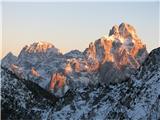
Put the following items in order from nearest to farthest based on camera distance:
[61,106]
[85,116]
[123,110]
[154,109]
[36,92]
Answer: [154,109] < [123,110] < [85,116] < [61,106] < [36,92]

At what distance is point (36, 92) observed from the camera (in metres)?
130

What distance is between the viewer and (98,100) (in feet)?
363

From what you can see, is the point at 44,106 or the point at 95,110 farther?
the point at 44,106

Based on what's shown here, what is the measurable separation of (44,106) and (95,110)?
18208mm

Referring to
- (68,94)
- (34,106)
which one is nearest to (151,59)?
(68,94)

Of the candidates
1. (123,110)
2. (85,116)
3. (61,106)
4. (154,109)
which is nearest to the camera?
(154,109)

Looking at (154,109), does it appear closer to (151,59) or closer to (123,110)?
(123,110)

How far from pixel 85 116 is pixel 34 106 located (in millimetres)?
17092

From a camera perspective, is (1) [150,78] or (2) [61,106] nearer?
(1) [150,78]

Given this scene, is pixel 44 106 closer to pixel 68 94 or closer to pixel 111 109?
pixel 68 94

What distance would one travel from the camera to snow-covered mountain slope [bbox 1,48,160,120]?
3784 inches

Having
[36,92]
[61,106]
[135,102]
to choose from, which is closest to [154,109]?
[135,102]

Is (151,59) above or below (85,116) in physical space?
above

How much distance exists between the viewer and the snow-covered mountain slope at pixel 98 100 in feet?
315
